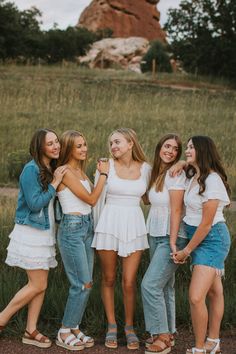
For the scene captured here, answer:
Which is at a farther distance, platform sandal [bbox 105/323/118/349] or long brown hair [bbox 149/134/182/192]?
long brown hair [bbox 149/134/182/192]

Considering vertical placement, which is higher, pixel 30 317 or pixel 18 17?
pixel 18 17

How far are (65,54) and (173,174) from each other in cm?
3686

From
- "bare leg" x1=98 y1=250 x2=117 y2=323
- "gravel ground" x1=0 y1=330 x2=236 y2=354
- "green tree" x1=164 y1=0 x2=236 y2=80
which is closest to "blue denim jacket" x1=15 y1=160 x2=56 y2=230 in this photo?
"bare leg" x1=98 y1=250 x2=117 y2=323

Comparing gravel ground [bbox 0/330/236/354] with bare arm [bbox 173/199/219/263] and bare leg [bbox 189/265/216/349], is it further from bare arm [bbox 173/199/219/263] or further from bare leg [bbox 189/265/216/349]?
bare arm [bbox 173/199/219/263]

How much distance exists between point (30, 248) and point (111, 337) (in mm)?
883

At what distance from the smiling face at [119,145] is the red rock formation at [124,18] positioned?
185ft

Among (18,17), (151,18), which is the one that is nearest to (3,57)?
(18,17)

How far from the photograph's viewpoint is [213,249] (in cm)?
411

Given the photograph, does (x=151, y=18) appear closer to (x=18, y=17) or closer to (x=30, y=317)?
(x=18, y=17)

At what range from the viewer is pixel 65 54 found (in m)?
40.1

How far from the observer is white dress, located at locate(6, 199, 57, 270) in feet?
14.1

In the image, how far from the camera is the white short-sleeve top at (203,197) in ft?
13.3

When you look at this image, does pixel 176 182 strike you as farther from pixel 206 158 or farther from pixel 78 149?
pixel 78 149

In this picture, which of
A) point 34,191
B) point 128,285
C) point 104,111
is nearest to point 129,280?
point 128,285
